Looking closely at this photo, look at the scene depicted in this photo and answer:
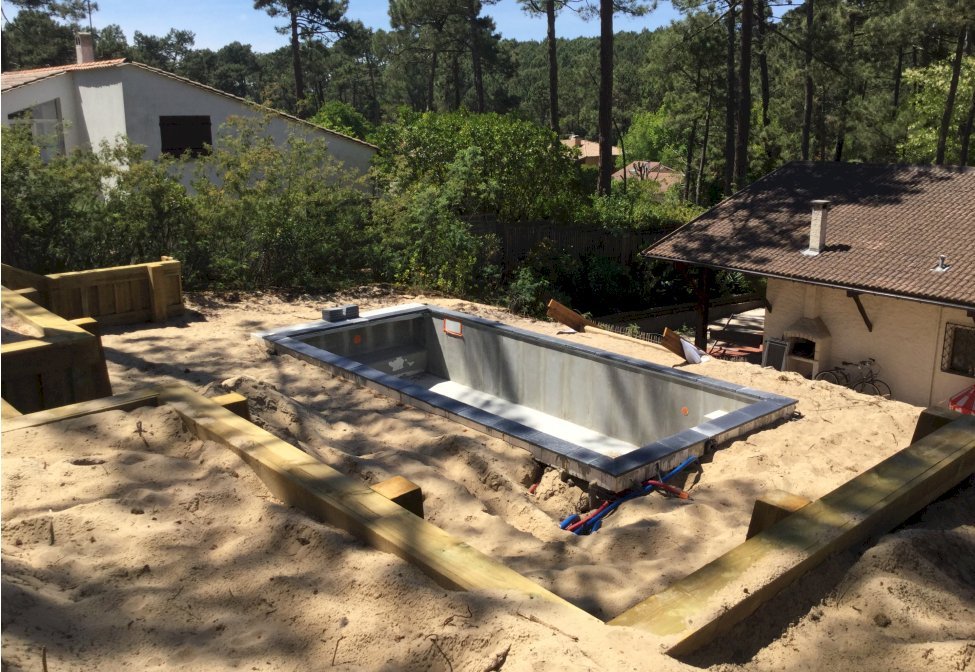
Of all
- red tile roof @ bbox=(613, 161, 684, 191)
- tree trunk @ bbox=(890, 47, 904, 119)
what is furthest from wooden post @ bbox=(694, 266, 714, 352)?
red tile roof @ bbox=(613, 161, 684, 191)

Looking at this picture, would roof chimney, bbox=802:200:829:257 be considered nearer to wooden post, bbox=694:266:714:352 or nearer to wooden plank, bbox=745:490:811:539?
wooden post, bbox=694:266:714:352

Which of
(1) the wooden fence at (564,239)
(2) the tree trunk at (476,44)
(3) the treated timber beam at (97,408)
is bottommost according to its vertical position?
(1) the wooden fence at (564,239)

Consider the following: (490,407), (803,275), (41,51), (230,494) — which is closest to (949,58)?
(803,275)

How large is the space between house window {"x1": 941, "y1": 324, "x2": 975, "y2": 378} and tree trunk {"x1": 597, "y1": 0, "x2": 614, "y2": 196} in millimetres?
12243

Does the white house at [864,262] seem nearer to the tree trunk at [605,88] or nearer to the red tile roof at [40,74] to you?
the tree trunk at [605,88]

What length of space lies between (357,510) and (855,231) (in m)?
15.6

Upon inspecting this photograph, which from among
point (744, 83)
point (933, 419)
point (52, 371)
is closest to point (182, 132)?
point (744, 83)

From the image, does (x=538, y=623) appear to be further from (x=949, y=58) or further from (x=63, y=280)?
(x=949, y=58)

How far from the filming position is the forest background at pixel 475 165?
14.5 meters

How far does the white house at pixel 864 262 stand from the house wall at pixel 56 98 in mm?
16450

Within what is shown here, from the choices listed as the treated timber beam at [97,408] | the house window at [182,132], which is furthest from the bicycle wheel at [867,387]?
the house window at [182,132]

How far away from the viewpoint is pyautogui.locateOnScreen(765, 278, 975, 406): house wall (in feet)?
46.5

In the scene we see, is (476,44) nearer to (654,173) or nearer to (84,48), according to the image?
(84,48)

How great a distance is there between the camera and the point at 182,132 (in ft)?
73.5
